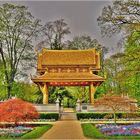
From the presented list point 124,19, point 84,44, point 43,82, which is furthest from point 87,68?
point 124,19

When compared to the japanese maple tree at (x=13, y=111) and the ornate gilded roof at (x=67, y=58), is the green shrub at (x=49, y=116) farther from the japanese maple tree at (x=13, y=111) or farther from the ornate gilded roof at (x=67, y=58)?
the japanese maple tree at (x=13, y=111)

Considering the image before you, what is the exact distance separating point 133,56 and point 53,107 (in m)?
18.5

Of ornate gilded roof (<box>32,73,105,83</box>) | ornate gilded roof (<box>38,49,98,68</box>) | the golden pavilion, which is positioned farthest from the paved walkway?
ornate gilded roof (<box>38,49,98,68</box>)

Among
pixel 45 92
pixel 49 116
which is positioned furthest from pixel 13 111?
pixel 45 92

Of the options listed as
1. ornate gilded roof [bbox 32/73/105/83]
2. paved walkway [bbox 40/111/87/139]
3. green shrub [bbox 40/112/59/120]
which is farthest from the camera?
ornate gilded roof [bbox 32/73/105/83]

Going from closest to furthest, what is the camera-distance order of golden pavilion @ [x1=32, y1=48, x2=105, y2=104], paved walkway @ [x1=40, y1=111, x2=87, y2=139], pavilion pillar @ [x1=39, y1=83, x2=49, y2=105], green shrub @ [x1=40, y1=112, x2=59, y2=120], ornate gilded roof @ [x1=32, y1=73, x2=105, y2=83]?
paved walkway @ [x1=40, y1=111, x2=87, y2=139] < green shrub @ [x1=40, y1=112, x2=59, y2=120] < ornate gilded roof @ [x1=32, y1=73, x2=105, y2=83] < pavilion pillar @ [x1=39, y1=83, x2=49, y2=105] < golden pavilion @ [x1=32, y1=48, x2=105, y2=104]

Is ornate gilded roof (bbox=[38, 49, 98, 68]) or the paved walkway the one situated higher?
ornate gilded roof (bbox=[38, 49, 98, 68])

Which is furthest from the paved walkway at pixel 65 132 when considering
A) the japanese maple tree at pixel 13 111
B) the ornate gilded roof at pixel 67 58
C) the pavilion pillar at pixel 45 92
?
the ornate gilded roof at pixel 67 58

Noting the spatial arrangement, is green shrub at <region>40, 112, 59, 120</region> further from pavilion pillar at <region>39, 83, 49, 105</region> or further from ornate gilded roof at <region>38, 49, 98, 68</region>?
ornate gilded roof at <region>38, 49, 98, 68</region>

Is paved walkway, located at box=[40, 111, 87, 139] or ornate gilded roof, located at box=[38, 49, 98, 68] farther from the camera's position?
ornate gilded roof, located at box=[38, 49, 98, 68]

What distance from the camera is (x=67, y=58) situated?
42.5 m

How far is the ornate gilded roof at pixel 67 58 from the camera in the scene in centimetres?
4159

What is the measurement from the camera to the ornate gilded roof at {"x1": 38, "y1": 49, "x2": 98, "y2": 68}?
136 ft

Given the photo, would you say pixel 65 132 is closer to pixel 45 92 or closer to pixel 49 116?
pixel 49 116
